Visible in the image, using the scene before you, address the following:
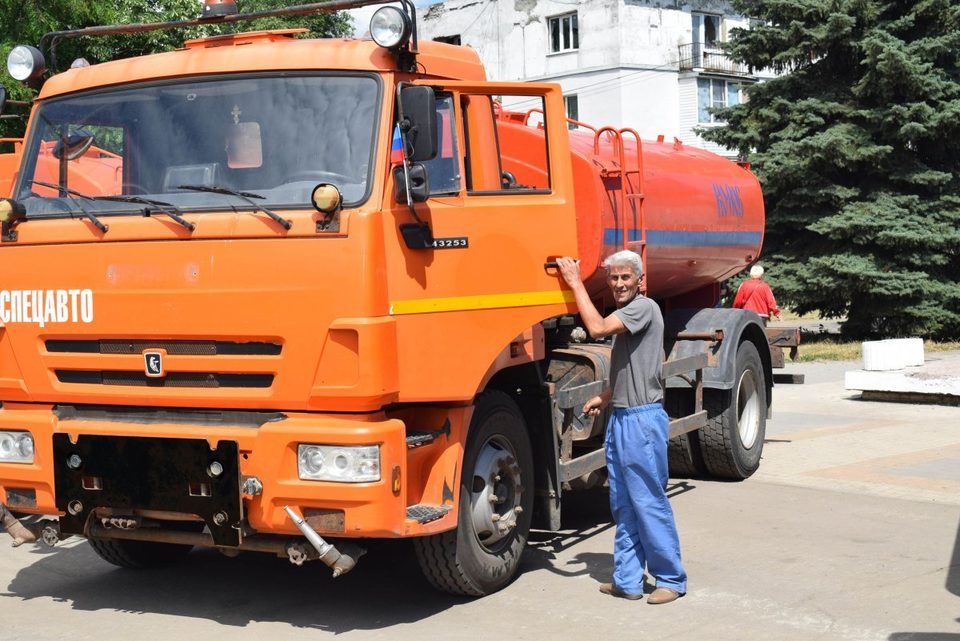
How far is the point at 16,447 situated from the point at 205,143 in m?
1.88

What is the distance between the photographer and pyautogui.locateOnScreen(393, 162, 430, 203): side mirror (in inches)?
250

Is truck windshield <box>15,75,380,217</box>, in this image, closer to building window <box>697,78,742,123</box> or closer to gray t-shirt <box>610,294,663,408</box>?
gray t-shirt <box>610,294,663,408</box>

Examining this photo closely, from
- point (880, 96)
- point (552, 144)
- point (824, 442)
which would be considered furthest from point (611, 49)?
point (552, 144)

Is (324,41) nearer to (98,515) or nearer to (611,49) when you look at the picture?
(98,515)

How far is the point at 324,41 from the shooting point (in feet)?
22.1

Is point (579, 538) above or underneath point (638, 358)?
underneath

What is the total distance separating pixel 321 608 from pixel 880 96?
2015 centimetres

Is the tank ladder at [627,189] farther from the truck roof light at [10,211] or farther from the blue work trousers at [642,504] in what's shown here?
the truck roof light at [10,211]

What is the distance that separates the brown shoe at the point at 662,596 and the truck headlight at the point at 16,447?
333 centimetres

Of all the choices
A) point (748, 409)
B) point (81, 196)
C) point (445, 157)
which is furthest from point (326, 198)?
point (748, 409)

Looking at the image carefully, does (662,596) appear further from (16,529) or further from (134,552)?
(16,529)

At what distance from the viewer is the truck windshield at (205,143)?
6.43 metres

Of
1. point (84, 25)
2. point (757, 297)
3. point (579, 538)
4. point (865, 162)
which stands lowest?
point (579, 538)

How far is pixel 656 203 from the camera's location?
9492 millimetres
